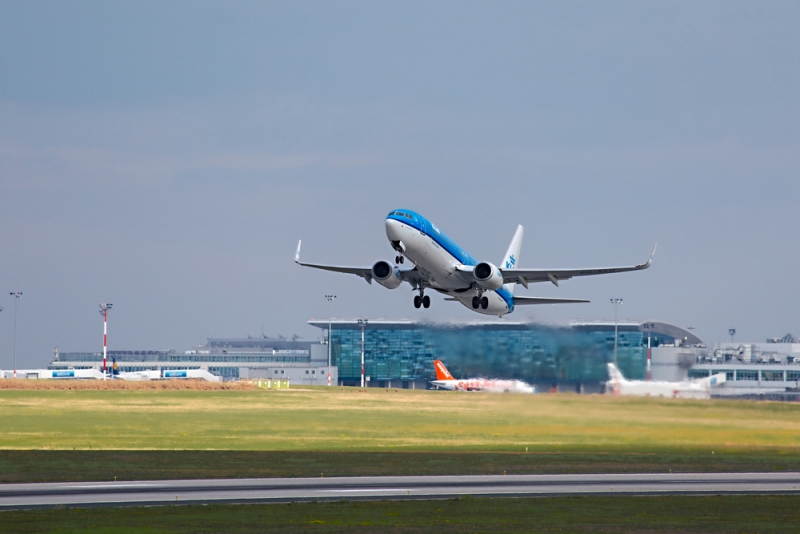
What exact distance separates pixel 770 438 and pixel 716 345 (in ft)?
69.0

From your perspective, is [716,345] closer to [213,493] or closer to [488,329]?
[488,329]

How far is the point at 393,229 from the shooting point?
50.0 meters

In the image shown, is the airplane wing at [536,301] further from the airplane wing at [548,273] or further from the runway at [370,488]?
the runway at [370,488]

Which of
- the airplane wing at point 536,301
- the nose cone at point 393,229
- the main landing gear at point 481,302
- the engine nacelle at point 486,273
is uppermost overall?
the nose cone at point 393,229

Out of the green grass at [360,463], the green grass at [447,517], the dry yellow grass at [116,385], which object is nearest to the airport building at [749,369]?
the green grass at [360,463]

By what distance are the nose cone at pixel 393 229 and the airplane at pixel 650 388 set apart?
21968 mm

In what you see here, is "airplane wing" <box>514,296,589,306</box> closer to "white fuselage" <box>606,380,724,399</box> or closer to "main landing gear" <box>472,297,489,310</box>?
"white fuselage" <box>606,380,724,399</box>

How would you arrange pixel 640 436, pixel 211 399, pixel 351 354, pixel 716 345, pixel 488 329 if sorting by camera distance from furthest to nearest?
pixel 351 354 < pixel 211 399 < pixel 716 345 < pixel 488 329 < pixel 640 436

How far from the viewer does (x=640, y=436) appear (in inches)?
2293

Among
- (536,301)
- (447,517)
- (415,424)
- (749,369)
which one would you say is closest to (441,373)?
(749,369)

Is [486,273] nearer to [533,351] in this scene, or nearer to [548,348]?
[548,348]

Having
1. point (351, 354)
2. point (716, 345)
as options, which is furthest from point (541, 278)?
point (351, 354)

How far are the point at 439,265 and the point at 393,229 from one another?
16.4ft

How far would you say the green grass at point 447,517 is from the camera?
28.4 m
